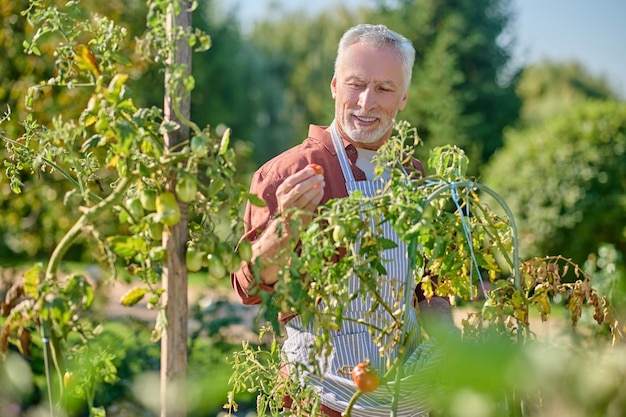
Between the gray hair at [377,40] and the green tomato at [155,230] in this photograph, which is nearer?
the green tomato at [155,230]

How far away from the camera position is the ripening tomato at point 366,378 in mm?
1370

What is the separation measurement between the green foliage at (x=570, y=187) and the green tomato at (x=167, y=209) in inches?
254

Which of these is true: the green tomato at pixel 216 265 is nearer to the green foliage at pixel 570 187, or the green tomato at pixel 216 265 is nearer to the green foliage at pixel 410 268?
the green foliage at pixel 410 268

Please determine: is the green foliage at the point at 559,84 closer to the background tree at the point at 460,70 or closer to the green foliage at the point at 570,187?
the background tree at the point at 460,70

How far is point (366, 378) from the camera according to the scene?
138cm

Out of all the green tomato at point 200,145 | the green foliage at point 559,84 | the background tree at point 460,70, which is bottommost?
the green tomato at point 200,145

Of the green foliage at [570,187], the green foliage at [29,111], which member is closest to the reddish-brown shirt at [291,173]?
the green foliage at [29,111]

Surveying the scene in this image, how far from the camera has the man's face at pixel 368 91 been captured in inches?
81.0

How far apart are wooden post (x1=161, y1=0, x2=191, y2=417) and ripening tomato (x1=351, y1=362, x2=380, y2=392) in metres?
0.33

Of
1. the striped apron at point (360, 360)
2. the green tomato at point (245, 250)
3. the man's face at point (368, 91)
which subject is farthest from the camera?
the man's face at point (368, 91)

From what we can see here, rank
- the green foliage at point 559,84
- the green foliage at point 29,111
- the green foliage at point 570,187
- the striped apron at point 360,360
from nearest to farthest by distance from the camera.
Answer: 1. the striped apron at point 360,360
2. the green foliage at point 29,111
3. the green foliage at point 570,187
4. the green foliage at point 559,84

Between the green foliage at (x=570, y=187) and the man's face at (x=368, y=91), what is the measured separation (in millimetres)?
5457

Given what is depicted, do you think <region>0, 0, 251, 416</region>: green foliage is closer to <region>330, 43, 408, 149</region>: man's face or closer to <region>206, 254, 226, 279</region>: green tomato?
<region>206, 254, 226, 279</region>: green tomato

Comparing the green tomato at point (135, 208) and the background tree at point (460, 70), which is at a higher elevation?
the background tree at point (460, 70)
